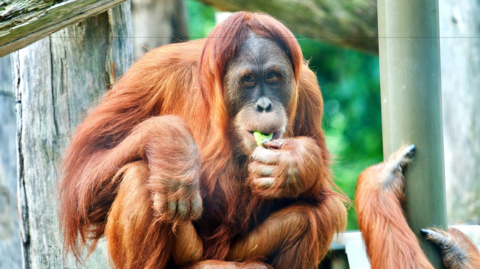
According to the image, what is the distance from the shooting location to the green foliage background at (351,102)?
6.39 meters

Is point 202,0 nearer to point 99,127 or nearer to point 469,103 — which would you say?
point 469,103

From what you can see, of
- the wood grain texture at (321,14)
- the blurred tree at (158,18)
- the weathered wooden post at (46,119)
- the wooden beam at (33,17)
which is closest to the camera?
the wooden beam at (33,17)

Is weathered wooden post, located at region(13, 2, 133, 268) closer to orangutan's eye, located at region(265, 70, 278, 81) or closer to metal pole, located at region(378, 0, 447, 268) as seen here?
orangutan's eye, located at region(265, 70, 278, 81)

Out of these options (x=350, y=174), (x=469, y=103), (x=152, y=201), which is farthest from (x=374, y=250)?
(x=350, y=174)

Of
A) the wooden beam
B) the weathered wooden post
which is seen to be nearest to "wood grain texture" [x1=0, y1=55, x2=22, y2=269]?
the weathered wooden post

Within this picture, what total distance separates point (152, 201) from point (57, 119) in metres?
0.85

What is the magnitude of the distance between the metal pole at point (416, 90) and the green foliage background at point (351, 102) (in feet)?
13.6

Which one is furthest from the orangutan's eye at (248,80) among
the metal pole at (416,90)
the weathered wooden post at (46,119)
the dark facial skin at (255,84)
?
the weathered wooden post at (46,119)

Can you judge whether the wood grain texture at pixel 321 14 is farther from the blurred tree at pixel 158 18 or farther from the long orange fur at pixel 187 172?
the long orange fur at pixel 187 172

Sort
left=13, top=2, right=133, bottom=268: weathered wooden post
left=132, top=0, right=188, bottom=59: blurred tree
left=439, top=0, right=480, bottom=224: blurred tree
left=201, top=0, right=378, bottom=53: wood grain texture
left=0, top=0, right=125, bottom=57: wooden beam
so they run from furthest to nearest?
left=132, top=0, right=188, bottom=59: blurred tree → left=201, top=0, right=378, bottom=53: wood grain texture → left=439, top=0, right=480, bottom=224: blurred tree → left=13, top=2, right=133, bottom=268: weathered wooden post → left=0, top=0, right=125, bottom=57: wooden beam

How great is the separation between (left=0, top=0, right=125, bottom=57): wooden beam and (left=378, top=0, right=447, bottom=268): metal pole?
100 centimetres

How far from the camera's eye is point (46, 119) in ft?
8.32

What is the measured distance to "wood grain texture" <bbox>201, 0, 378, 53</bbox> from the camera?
498 cm

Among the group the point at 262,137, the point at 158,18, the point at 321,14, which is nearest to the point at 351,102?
the point at 321,14
